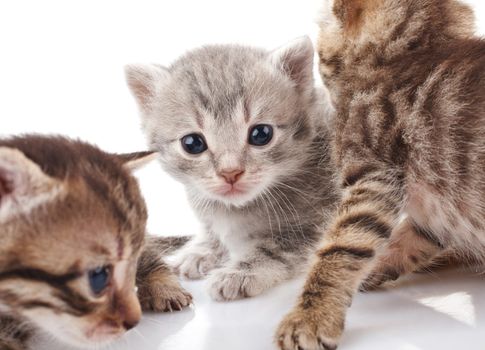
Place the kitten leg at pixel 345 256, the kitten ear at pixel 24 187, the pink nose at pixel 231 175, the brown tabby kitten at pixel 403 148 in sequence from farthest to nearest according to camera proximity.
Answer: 1. the pink nose at pixel 231 175
2. the brown tabby kitten at pixel 403 148
3. the kitten leg at pixel 345 256
4. the kitten ear at pixel 24 187

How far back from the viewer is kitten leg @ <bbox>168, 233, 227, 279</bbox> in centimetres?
201

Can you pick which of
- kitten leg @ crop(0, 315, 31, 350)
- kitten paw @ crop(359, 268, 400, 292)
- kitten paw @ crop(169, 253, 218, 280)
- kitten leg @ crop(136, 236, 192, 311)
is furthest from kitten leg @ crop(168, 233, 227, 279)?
kitten leg @ crop(0, 315, 31, 350)

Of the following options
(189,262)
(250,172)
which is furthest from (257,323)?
(189,262)

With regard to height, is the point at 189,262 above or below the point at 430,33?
below

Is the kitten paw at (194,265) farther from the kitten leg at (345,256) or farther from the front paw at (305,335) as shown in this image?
the front paw at (305,335)

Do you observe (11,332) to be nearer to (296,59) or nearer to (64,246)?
(64,246)

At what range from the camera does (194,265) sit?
6.63 feet

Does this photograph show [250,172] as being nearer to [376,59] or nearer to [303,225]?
[303,225]

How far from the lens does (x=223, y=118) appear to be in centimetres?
177

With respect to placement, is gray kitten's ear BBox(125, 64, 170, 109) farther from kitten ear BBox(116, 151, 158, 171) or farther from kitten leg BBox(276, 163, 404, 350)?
kitten leg BBox(276, 163, 404, 350)

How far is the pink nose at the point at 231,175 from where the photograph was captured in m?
1.72

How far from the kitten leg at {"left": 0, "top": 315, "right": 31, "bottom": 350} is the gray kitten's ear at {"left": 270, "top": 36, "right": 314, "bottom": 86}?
1.02m

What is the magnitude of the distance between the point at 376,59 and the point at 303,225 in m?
0.51

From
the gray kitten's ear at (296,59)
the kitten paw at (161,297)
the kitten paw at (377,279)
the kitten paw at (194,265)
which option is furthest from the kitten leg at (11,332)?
the gray kitten's ear at (296,59)
